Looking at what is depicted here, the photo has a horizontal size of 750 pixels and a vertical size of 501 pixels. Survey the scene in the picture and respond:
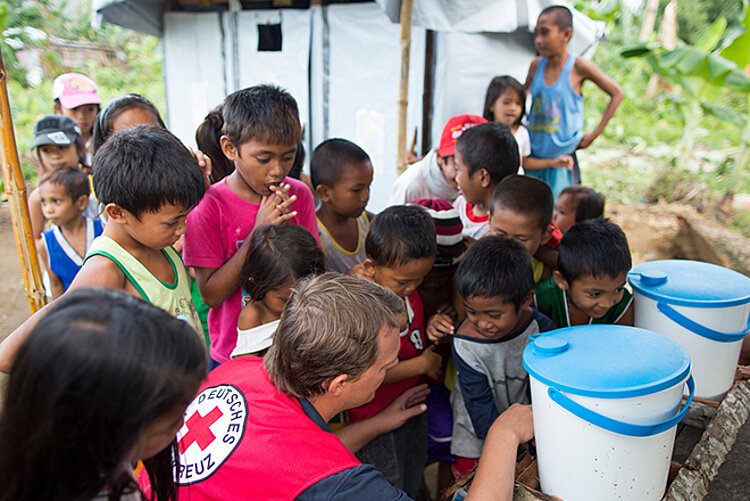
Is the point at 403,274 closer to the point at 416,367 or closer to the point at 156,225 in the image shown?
the point at 416,367

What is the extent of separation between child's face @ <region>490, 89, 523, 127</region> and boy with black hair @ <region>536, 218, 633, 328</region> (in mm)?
2228

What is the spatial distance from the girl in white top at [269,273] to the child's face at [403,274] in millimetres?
263

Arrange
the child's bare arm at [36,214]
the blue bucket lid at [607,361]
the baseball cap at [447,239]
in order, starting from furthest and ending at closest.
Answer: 1. the child's bare arm at [36,214]
2. the baseball cap at [447,239]
3. the blue bucket lid at [607,361]

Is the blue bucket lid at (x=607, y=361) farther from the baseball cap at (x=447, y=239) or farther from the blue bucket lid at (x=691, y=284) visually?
the baseball cap at (x=447, y=239)

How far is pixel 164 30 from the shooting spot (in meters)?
7.36

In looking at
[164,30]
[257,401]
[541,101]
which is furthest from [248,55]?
[257,401]

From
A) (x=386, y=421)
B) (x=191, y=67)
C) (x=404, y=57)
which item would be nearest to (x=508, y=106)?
(x=404, y=57)

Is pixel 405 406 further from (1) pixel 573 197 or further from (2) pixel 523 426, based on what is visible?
(1) pixel 573 197

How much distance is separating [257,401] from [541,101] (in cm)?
411

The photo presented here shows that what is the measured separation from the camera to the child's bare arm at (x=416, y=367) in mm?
2010

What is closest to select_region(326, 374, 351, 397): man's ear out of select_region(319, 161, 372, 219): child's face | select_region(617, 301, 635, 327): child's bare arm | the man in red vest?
the man in red vest

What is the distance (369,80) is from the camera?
5.98 m

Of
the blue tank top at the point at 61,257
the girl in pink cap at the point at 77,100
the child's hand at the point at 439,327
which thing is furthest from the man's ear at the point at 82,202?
the child's hand at the point at 439,327

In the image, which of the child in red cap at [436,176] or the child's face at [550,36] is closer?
the child in red cap at [436,176]
